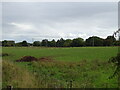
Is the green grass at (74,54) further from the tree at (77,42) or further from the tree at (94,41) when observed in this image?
the tree at (77,42)

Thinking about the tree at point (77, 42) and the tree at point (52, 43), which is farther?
the tree at point (52, 43)

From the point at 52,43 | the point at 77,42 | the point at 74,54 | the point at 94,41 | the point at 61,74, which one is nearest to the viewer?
the point at 61,74

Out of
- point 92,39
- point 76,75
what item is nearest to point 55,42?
point 92,39

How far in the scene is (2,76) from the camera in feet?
38.0

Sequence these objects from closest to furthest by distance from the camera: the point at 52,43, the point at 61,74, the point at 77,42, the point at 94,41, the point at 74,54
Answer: the point at 61,74 < the point at 74,54 < the point at 94,41 < the point at 77,42 < the point at 52,43

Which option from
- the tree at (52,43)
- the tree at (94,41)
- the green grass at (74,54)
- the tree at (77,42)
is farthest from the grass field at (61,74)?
the tree at (52,43)

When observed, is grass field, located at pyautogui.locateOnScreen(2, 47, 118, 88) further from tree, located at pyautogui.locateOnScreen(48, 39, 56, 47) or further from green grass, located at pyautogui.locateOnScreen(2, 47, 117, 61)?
tree, located at pyautogui.locateOnScreen(48, 39, 56, 47)

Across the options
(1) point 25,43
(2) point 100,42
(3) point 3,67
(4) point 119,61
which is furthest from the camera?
(1) point 25,43

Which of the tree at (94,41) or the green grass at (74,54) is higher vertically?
the tree at (94,41)

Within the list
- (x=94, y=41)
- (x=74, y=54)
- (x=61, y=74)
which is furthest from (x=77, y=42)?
(x=61, y=74)

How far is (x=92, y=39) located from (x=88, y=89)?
9210cm

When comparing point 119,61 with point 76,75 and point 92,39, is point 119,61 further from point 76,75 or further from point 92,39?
point 92,39

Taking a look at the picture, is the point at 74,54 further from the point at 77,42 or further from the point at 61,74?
the point at 77,42

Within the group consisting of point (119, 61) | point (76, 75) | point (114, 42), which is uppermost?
point (114, 42)
